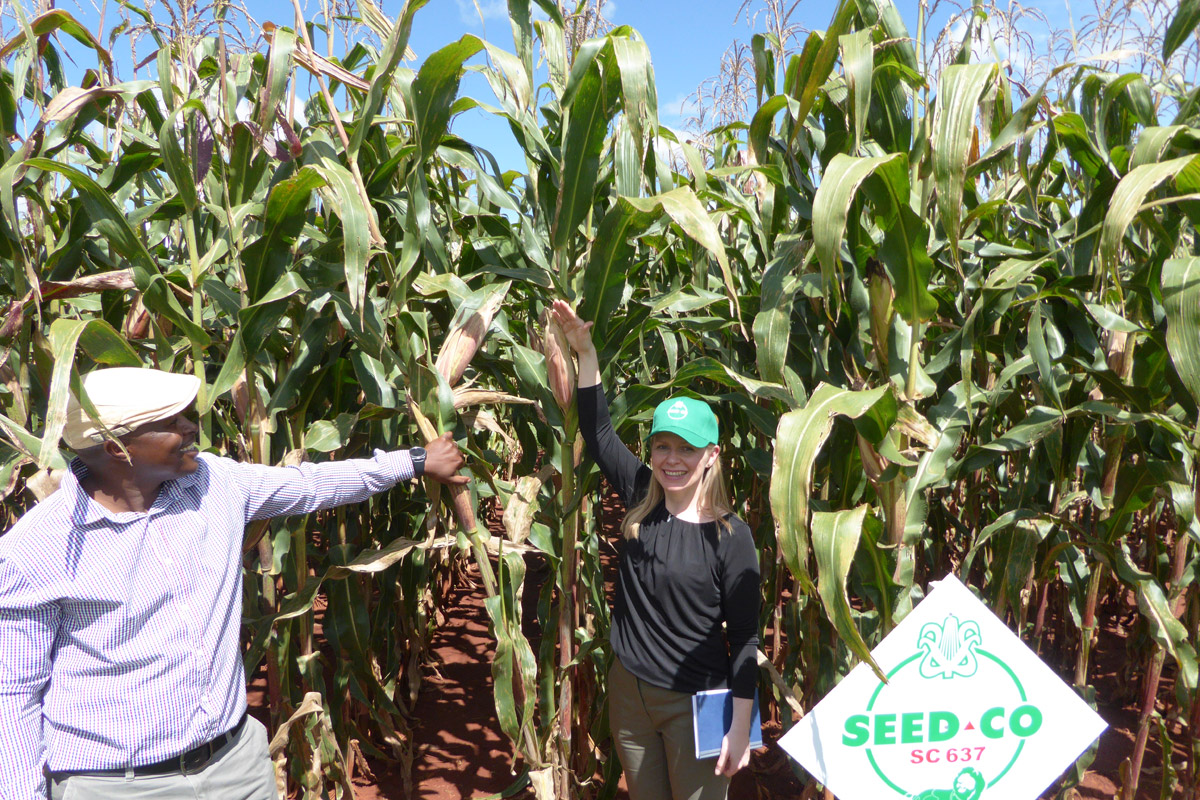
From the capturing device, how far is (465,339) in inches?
72.7

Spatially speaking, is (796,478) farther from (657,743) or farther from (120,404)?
(120,404)

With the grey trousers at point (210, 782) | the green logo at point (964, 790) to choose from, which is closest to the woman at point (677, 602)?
the green logo at point (964, 790)

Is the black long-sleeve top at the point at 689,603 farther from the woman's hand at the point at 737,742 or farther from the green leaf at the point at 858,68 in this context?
the green leaf at the point at 858,68

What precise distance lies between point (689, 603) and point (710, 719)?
0.28 m

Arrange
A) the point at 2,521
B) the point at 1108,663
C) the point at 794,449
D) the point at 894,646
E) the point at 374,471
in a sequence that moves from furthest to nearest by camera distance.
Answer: the point at 1108,663, the point at 2,521, the point at 374,471, the point at 894,646, the point at 794,449

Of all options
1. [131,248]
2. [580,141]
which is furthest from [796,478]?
[131,248]

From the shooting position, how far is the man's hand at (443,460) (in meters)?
1.76

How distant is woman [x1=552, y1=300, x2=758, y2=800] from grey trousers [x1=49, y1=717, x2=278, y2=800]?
84 centimetres

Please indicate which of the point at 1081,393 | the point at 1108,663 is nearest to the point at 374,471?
the point at 1081,393

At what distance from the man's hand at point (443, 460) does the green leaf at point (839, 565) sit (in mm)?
811

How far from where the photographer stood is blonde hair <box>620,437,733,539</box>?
1.90 metres

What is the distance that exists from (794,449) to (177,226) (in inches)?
91.3

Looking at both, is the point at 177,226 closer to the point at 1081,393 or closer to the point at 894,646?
the point at 894,646

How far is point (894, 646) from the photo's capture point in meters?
1.66
